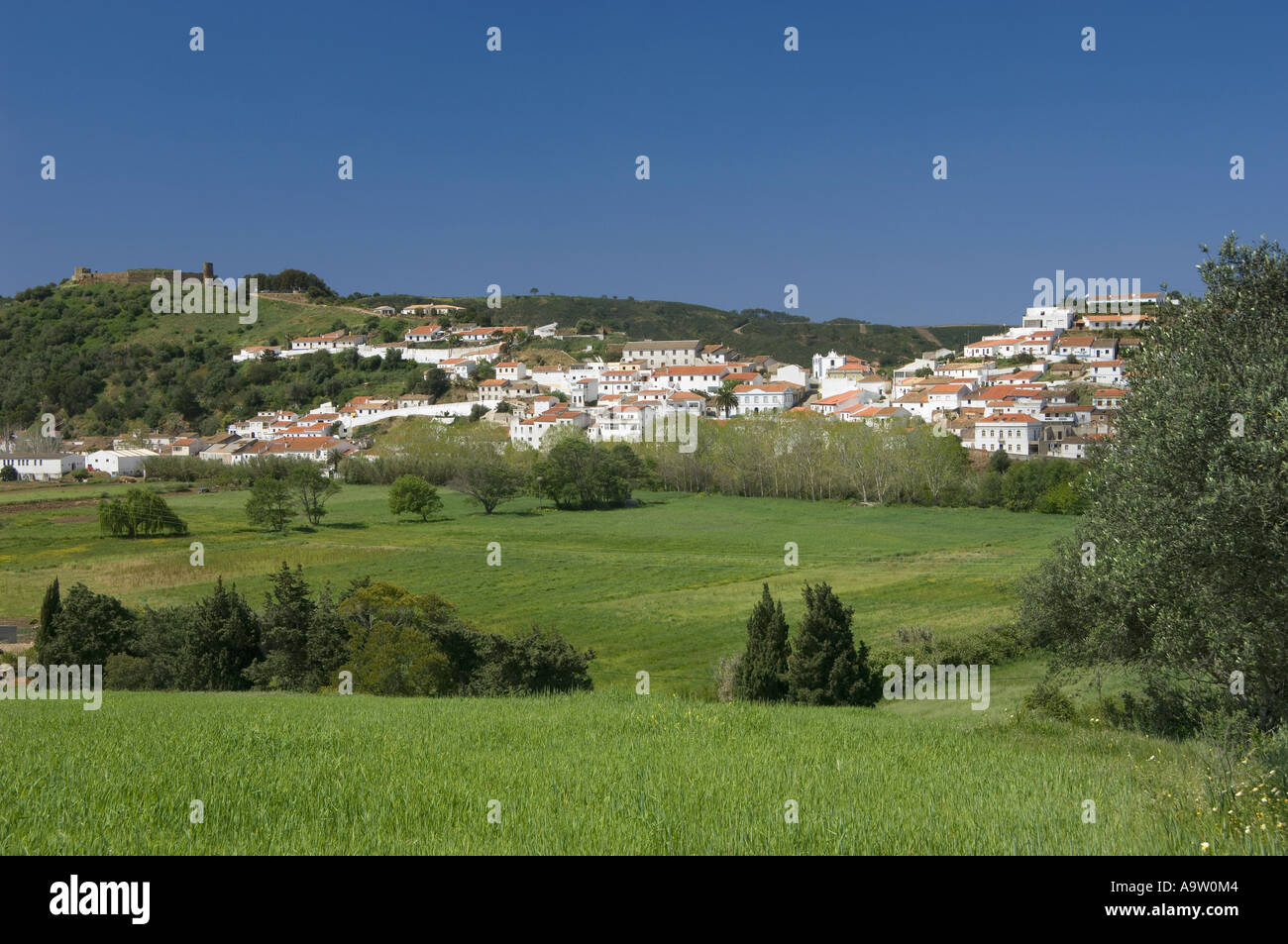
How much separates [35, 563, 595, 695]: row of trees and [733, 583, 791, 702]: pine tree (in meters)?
5.57

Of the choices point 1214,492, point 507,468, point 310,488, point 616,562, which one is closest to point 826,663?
point 1214,492

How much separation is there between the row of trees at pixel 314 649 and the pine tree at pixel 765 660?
219 inches

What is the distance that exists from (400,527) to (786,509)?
35.0 meters

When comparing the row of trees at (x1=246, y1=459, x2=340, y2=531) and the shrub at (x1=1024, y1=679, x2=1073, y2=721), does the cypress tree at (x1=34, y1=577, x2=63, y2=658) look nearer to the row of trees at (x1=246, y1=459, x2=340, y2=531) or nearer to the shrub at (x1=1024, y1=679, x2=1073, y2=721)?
the shrub at (x1=1024, y1=679, x2=1073, y2=721)

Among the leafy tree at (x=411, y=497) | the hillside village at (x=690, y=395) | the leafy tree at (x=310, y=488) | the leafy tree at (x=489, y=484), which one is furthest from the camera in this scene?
the hillside village at (x=690, y=395)

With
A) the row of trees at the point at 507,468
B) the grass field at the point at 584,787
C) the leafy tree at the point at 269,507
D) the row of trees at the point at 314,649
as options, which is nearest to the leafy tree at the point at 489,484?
the row of trees at the point at 507,468

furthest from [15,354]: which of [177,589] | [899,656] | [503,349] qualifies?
[899,656]

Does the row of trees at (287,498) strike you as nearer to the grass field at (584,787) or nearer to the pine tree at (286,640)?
the pine tree at (286,640)

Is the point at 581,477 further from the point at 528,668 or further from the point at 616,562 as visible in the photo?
the point at 528,668

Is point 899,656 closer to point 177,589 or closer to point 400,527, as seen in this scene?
point 177,589

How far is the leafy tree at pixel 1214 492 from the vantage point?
34.7 ft

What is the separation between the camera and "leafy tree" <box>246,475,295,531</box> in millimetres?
74250

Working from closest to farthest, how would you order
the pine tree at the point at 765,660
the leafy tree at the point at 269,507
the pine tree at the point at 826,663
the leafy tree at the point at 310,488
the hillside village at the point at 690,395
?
1. the pine tree at the point at 826,663
2. the pine tree at the point at 765,660
3. the leafy tree at the point at 269,507
4. the leafy tree at the point at 310,488
5. the hillside village at the point at 690,395
